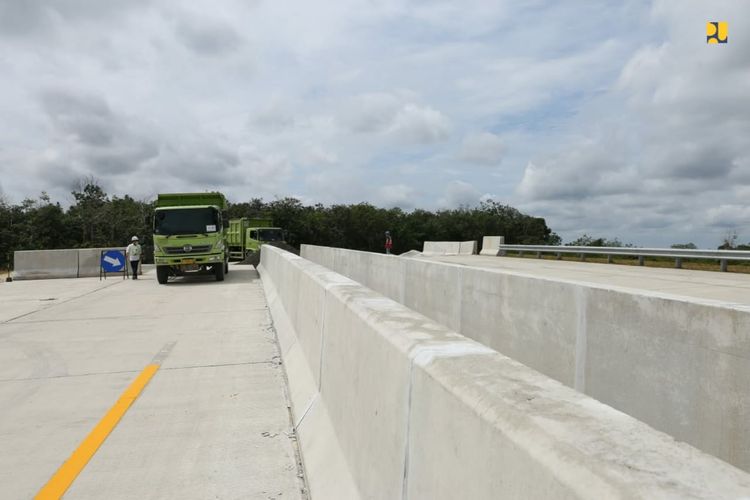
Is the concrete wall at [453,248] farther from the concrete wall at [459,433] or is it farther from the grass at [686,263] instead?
the concrete wall at [459,433]

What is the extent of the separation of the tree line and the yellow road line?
152ft

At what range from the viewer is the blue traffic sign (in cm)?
2717

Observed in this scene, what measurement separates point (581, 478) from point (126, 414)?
5.64m

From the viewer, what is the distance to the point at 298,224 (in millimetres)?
83875

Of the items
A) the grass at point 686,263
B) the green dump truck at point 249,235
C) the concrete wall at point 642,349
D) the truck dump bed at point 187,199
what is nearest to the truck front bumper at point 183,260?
the truck dump bed at point 187,199

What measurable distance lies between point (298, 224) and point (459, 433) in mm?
82477

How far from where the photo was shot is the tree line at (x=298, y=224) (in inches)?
2168

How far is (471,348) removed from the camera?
302 centimetres

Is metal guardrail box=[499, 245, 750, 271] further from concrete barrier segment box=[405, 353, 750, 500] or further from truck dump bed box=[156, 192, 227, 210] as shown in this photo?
concrete barrier segment box=[405, 353, 750, 500]

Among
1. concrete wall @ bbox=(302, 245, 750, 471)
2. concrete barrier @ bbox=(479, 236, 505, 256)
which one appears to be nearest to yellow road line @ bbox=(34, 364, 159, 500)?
concrete wall @ bbox=(302, 245, 750, 471)

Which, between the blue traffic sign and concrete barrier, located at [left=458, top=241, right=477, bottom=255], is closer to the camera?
the blue traffic sign

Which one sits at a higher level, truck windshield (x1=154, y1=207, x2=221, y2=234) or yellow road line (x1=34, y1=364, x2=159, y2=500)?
truck windshield (x1=154, y1=207, x2=221, y2=234)

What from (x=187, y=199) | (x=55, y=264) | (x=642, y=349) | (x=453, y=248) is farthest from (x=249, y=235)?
(x=642, y=349)

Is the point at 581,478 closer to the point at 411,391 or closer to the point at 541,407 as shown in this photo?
the point at 541,407
